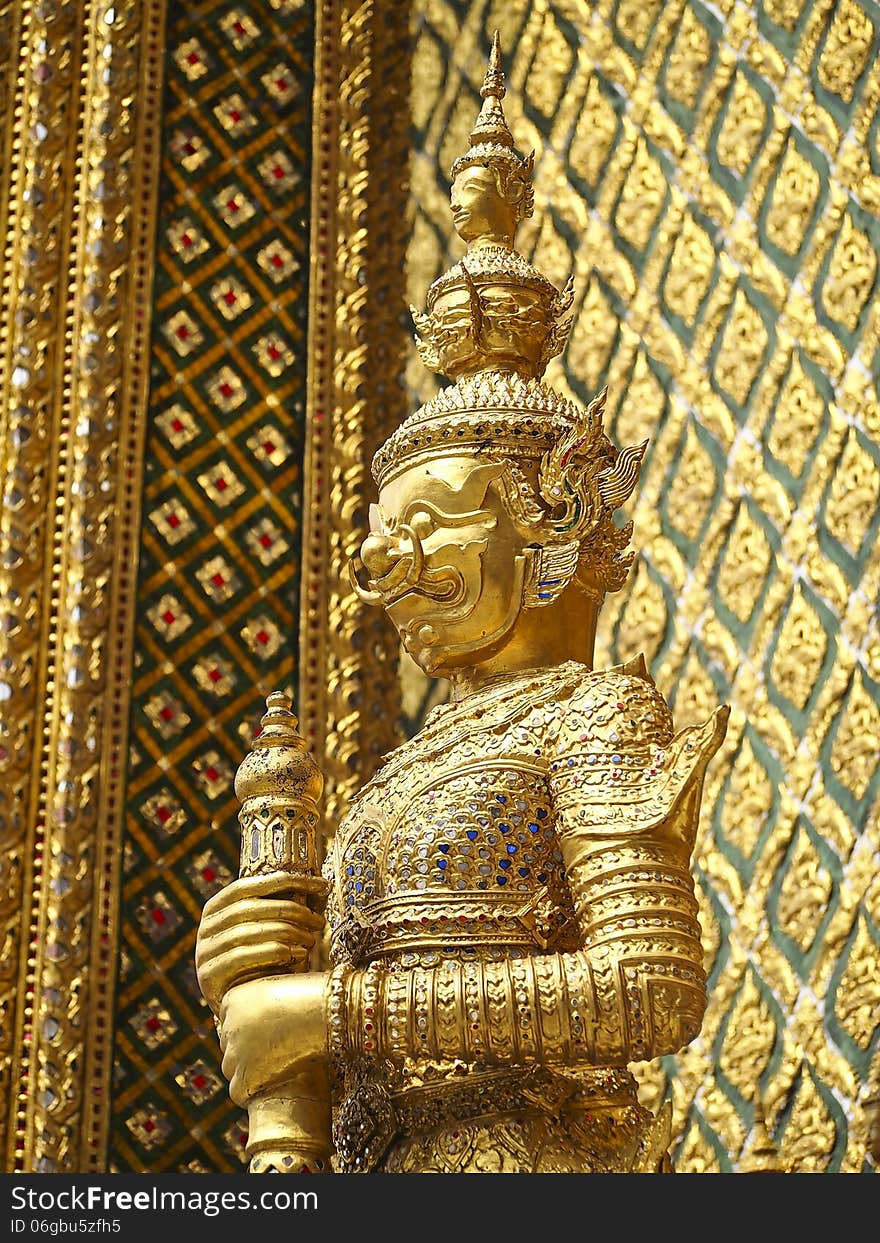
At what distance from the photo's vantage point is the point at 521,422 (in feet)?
9.11

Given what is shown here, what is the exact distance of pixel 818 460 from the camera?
147 inches

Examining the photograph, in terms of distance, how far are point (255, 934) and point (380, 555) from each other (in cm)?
50

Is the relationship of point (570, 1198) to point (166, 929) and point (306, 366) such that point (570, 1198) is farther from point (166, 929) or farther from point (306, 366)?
point (306, 366)

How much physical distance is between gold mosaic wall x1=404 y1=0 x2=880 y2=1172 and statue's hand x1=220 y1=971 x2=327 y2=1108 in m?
1.20

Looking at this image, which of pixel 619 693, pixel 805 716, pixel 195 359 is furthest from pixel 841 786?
pixel 195 359

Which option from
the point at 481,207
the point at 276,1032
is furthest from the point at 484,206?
the point at 276,1032

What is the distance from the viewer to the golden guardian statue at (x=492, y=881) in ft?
7.81

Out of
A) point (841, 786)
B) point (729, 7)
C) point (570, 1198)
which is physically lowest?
point (570, 1198)

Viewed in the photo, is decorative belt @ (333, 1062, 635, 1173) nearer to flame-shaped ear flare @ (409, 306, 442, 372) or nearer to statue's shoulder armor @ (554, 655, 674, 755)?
statue's shoulder armor @ (554, 655, 674, 755)

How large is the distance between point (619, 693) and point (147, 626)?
1767 mm

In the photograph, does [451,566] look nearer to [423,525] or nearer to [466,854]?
[423,525]

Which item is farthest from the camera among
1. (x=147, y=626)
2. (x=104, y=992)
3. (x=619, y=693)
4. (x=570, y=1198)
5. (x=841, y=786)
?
(x=147, y=626)

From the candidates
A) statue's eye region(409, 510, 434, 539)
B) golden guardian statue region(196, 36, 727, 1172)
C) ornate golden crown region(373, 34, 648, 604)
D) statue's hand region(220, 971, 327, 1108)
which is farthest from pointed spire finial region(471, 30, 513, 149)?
statue's hand region(220, 971, 327, 1108)

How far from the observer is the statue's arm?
235 centimetres
